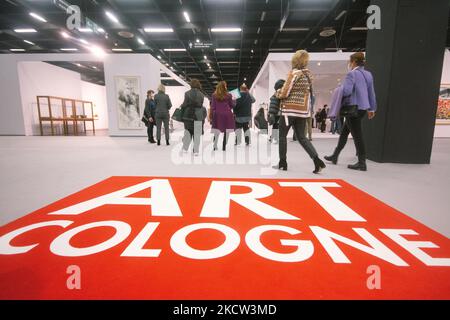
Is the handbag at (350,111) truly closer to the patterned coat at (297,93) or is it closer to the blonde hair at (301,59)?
the patterned coat at (297,93)

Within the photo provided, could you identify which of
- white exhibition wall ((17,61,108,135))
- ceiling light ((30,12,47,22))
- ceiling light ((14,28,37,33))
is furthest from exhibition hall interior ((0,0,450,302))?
white exhibition wall ((17,61,108,135))

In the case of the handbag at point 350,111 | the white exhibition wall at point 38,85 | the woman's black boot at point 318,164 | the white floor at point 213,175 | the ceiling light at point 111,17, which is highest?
the ceiling light at point 111,17

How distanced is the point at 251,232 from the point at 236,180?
1.40 meters

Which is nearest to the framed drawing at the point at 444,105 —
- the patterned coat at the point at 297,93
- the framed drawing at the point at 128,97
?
the patterned coat at the point at 297,93

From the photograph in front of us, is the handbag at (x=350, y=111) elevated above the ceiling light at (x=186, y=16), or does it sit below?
below

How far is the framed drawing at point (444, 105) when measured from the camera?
9.68 metres

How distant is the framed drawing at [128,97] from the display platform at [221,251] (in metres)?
8.82

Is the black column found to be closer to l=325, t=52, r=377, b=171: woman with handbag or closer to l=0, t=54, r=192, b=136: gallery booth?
l=325, t=52, r=377, b=171: woman with handbag

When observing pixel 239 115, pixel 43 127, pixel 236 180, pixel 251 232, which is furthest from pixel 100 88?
pixel 251 232

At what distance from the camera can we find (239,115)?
244 inches

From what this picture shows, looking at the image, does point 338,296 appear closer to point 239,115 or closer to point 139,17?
point 239,115

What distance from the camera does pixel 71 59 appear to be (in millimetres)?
10344

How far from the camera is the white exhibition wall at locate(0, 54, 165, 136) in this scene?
405 inches

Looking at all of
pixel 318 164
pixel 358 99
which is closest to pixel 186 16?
pixel 358 99
